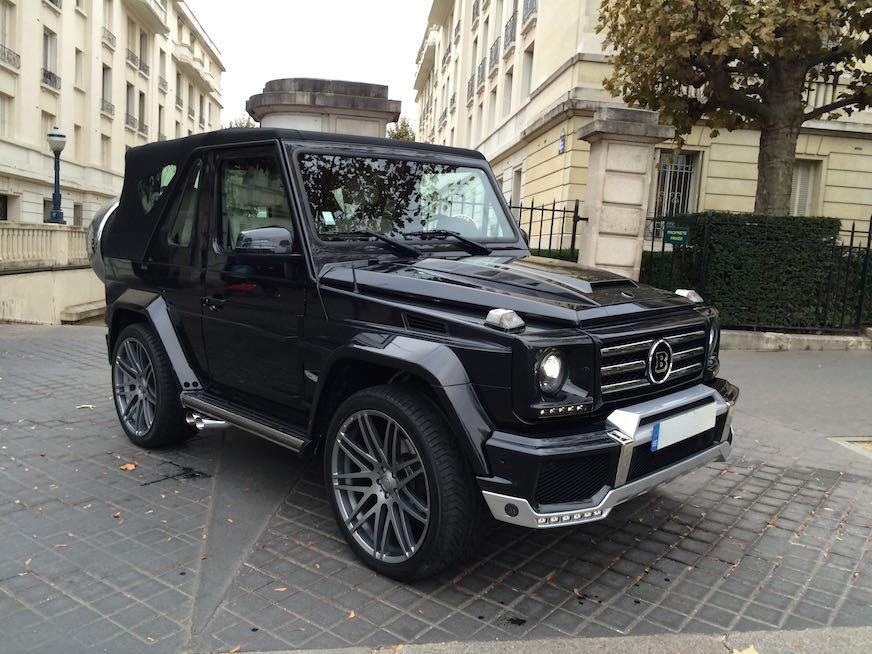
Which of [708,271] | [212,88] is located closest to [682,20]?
[708,271]

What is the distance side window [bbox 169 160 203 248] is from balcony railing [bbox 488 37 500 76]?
25.4 m

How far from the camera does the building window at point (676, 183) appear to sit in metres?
19.0

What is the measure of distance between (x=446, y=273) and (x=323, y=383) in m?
0.77

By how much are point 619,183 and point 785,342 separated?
3281 millimetres

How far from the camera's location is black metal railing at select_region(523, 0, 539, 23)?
2200 cm

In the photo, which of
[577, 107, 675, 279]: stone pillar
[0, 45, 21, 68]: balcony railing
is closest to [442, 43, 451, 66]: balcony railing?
[0, 45, 21, 68]: balcony railing

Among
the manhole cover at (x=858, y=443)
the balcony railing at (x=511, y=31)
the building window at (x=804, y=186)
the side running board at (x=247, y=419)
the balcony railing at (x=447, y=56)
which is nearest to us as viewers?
the side running board at (x=247, y=419)

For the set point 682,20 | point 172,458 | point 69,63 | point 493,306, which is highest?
point 69,63

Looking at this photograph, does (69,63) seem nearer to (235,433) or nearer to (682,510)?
(235,433)

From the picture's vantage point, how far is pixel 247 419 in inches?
151

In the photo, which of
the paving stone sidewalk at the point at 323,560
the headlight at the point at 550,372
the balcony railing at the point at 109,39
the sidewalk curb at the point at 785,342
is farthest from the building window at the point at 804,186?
the balcony railing at the point at 109,39

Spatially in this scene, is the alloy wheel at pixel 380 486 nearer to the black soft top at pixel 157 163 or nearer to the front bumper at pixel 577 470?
the front bumper at pixel 577 470

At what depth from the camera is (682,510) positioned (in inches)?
161

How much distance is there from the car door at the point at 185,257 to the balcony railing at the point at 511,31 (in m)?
22.7
